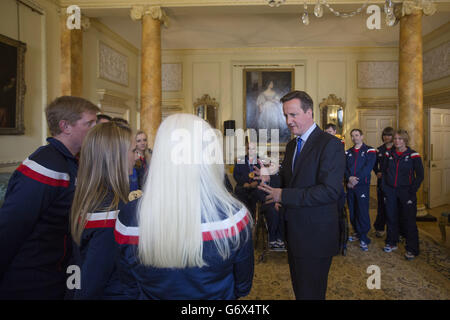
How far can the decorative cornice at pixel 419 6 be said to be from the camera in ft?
20.2

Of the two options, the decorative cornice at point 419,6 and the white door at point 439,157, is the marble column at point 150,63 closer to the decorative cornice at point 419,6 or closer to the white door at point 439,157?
the decorative cornice at point 419,6

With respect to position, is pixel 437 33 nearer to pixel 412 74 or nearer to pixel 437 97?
pixel 437 97

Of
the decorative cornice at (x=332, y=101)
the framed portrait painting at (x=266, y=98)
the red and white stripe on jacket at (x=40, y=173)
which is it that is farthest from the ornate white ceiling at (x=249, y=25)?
the red and white stripe on jacket at (x=40, y=173)

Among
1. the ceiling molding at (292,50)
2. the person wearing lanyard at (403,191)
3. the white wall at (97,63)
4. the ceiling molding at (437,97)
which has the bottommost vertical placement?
the person wearing lanyard at (403,191)

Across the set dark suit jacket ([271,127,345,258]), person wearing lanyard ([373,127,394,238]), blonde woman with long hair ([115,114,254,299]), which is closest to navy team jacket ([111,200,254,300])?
blonde woman with long hair ([115,114,254,299])

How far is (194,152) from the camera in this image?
115 cm

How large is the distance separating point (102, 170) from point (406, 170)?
4629 mm

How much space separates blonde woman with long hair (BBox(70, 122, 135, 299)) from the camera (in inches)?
53.9

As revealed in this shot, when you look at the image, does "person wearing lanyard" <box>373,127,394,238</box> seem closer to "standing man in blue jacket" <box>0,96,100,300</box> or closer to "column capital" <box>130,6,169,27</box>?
"standing man in blue jacket" <box>0,96,100,300</box>

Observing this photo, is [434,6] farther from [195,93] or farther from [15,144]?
[15,144]

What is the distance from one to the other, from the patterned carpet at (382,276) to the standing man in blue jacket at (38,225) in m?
2.35

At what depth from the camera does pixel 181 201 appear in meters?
1.12

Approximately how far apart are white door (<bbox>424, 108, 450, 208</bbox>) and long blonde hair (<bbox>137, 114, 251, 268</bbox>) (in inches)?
319

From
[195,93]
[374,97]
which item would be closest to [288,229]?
[195,93]
